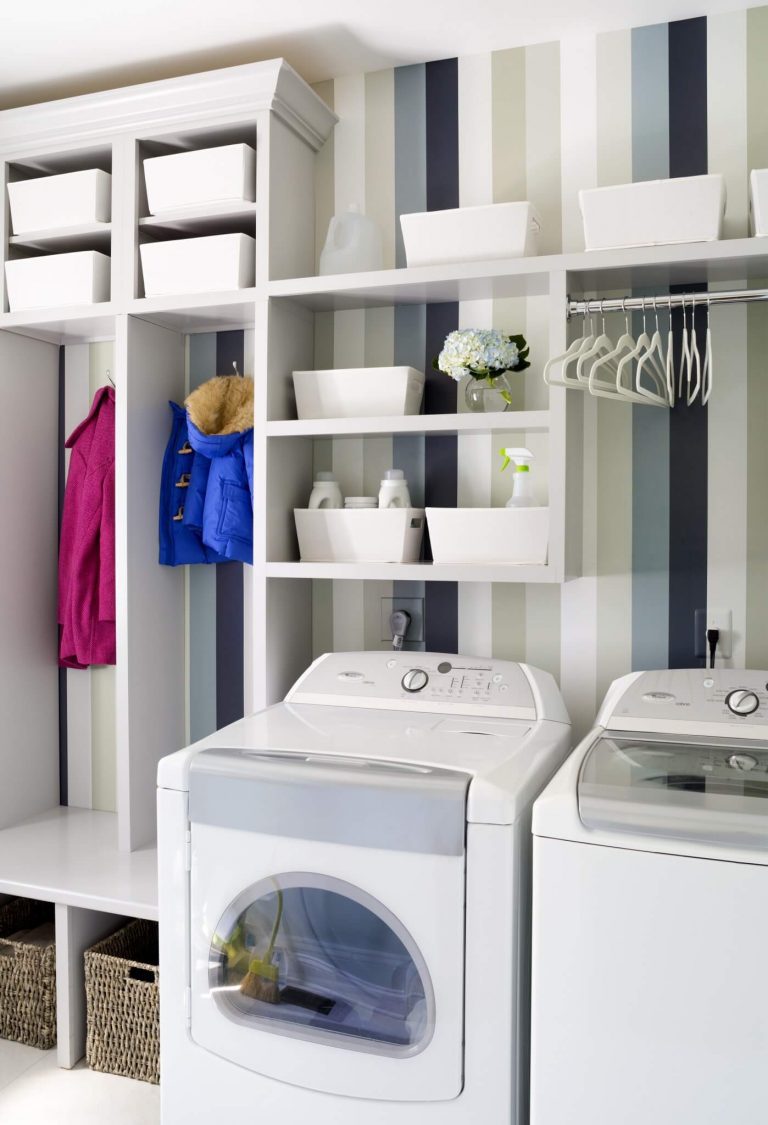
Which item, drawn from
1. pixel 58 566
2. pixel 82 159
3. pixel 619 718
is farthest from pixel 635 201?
pixel 58 566

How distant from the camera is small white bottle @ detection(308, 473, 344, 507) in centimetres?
248

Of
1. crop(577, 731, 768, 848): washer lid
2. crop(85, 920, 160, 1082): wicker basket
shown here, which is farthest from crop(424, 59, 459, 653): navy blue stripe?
crop(85, 920, 160, 1082): wicker basket

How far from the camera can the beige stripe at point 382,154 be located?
2561mm

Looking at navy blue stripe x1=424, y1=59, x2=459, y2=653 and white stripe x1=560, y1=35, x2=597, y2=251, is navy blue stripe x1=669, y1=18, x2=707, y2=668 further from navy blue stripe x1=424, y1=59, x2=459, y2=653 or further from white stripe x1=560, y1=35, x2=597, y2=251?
navy blue stripe x1=424, y1=59, x2=459, y2=653

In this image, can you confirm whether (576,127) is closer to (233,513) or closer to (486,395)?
(486,395)

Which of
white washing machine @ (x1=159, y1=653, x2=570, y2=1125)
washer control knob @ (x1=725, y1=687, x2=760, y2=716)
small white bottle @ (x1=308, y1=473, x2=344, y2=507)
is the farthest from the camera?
small white bottle @ (x1=308, y1=473, x2=344, y2=507)

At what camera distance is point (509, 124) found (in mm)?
2447

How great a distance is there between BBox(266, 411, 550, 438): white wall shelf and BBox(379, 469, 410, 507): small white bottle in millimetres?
135

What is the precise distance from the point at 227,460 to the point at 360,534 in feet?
1.57

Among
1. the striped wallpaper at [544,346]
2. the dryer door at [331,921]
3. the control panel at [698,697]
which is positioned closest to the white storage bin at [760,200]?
the striped wallpaper at [544,346]

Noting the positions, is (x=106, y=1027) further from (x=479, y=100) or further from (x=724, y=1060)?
(x=479, y=100)

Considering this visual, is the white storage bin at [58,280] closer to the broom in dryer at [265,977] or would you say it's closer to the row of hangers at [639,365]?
the row of hangers at [639,365]

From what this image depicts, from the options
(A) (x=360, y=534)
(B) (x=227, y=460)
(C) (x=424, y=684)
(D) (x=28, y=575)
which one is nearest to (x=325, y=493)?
(A) (x=360, y=534)

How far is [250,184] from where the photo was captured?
241cm
